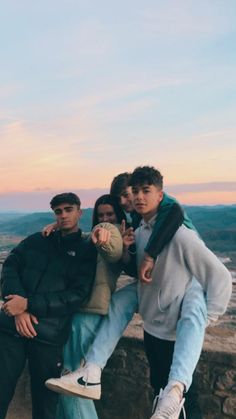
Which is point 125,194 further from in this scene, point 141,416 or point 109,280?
point 141,416

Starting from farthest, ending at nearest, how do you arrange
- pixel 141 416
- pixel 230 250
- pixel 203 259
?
pixel 230 250 < pixel 141 416 < pixel 203 259

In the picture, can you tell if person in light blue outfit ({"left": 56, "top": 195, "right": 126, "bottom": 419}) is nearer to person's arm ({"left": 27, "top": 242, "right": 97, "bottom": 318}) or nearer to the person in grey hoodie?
person's arm ({"left": 27, "top": 242, "right": 97, "bottom": 318})

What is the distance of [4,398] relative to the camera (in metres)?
2.58

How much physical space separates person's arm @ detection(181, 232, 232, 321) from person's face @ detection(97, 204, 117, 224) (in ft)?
2.29

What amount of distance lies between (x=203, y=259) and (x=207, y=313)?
32 cm

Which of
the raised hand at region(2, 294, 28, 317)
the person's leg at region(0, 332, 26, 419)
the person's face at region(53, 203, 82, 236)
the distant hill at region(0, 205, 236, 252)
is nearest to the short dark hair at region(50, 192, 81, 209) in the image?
the person's face at region(53, 203, 82, 236)

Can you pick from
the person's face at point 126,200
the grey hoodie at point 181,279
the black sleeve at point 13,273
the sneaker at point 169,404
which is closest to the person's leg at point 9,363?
the black sleeve at point 13,273

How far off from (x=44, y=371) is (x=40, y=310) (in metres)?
0.38

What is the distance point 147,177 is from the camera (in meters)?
2.55

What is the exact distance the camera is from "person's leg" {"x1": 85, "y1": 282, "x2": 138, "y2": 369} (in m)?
2.54

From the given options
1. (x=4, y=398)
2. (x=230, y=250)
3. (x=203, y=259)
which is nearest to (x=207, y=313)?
(x=203, y=259)

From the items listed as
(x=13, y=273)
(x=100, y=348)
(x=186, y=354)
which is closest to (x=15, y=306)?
(x=13, y=273)

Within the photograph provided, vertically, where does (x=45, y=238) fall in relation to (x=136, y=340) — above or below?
above

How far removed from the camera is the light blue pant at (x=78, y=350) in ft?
8.76
